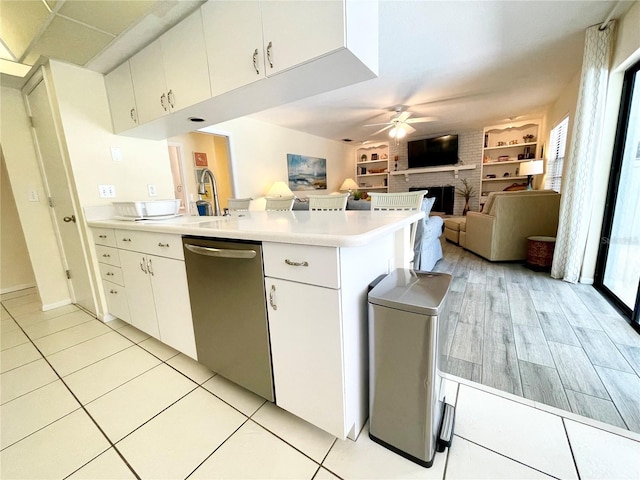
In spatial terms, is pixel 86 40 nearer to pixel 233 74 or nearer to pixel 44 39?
pixel 44 39

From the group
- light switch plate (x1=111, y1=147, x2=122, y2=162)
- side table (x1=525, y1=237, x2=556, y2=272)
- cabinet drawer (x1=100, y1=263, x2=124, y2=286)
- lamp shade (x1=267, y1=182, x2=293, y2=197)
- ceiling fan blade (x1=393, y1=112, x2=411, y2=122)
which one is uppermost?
ceiling fan blade (x1=393, y1=112, x2=411, y2=122)

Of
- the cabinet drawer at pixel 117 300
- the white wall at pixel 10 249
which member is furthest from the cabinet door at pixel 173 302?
the white wall at pixel 10 249

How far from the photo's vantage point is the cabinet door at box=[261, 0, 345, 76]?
3.59 ft

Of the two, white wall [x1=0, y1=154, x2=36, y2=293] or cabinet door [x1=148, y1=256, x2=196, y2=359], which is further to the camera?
white wall [x1=0, y1=154, x2=36, y2=293]

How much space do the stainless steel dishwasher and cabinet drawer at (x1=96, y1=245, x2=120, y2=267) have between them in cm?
100

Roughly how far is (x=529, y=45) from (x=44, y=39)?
4.09m

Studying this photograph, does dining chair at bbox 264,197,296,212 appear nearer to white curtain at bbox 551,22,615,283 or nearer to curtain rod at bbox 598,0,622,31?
white curtain at bbox 551,22,615,283

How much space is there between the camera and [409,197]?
221cm

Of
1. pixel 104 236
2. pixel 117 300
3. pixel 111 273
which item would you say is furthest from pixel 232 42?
pixel 117 300

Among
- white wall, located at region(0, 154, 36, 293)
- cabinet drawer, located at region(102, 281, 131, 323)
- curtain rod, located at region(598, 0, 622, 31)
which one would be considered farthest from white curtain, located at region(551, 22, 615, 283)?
white wall, located at region(0, 154, 36, 293)

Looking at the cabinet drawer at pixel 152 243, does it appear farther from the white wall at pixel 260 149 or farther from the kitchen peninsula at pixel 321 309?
the white wall at pixel 260 149

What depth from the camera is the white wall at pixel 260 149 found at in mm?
4449

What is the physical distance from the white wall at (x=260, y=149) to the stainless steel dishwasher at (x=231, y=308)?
3343mm

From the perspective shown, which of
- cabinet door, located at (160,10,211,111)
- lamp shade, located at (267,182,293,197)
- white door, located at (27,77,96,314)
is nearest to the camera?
cabinet door, located at (160,10,211,111)
